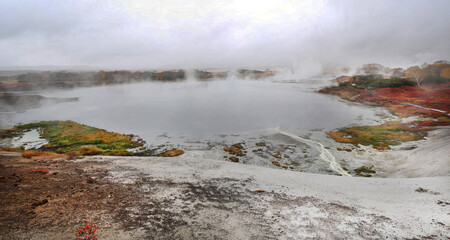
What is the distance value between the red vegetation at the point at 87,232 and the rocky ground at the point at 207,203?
196mm

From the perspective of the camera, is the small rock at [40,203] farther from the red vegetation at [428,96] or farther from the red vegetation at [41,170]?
the red vegetation at [428,96]

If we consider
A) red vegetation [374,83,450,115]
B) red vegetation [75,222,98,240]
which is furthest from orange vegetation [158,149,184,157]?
red vegetation [374,83,450,115]

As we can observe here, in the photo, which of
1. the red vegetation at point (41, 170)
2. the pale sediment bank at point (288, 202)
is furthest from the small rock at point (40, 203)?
the red vegetation at point (41, 170)

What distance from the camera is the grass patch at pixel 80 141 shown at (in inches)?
735

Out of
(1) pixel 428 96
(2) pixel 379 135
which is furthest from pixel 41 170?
(1) pixel 428 96

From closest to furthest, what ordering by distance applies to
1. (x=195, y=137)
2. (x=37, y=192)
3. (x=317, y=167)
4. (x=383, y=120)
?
(x=37, y=192), (x=317, y=167), (x=195, y=137), (x=383, y=120)

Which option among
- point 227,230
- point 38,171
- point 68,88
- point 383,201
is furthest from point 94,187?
point 68,88

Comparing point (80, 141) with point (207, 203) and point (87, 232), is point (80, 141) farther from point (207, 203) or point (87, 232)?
point (207, 203)

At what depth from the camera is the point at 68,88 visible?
84500mm

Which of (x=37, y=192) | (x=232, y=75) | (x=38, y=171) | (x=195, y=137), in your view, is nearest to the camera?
(x=37, y=192)

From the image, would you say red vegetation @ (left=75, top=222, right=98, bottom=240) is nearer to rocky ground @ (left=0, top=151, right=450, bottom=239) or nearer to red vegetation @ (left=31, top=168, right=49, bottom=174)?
rocky ground @ (left=0, top=151, right=450, bottom=239)

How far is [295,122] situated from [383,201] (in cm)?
2052

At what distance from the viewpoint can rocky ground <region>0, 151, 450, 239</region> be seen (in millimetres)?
7469

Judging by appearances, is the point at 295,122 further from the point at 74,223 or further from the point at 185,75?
the point at 185,75
